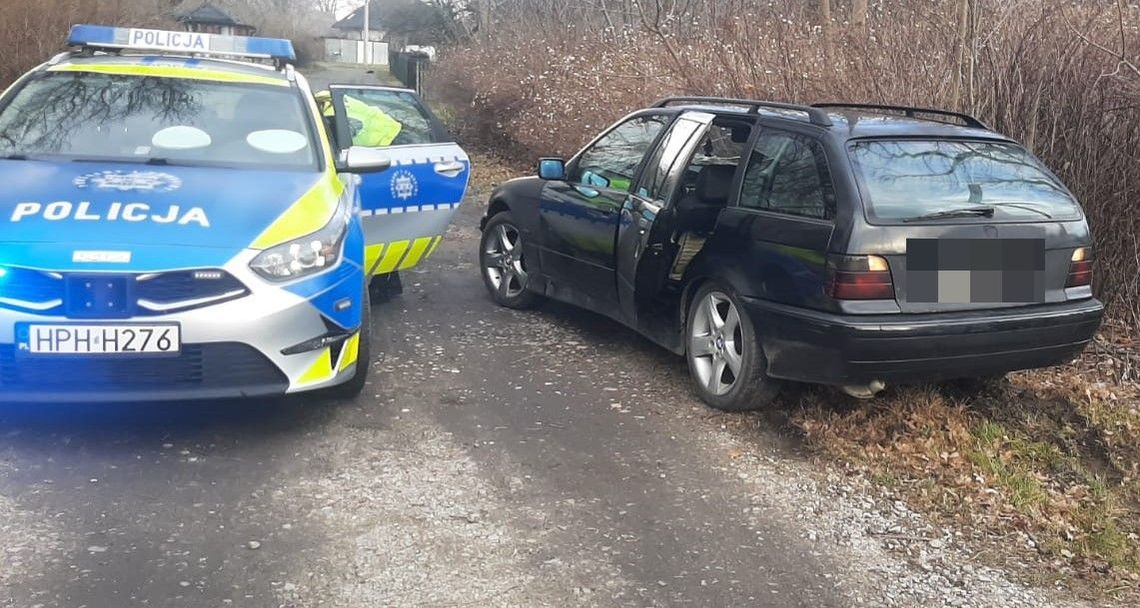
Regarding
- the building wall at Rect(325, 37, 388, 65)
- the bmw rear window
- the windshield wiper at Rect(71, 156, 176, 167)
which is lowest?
the building wall at Rect(325, 37, 388, 65)

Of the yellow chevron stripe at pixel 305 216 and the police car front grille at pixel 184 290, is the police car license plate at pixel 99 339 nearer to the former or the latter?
the police car front grille at pixel 184 290

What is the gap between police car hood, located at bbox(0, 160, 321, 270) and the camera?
168 inches

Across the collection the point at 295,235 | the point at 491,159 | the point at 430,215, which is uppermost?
the point at 295,235

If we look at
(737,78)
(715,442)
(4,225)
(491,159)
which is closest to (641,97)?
(737,78)

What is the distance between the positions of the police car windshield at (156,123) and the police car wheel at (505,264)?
7.18ft

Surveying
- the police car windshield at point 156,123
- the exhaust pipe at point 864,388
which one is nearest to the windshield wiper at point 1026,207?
the exhaust pipe at point 864,388

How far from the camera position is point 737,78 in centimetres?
1070

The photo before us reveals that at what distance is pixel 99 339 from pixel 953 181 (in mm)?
3800

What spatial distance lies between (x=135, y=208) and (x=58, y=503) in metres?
1.32

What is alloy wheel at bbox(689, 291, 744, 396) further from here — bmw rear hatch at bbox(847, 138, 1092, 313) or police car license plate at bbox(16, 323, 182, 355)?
police car license plate at bbox(16, 323, 182, 355)

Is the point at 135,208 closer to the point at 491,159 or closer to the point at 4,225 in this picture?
the point at 4,225

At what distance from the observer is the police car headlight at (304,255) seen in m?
4.49

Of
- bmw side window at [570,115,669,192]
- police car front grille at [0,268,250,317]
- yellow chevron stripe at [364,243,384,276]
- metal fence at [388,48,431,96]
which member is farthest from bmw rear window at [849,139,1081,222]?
metal fence at [388,48,431,96]

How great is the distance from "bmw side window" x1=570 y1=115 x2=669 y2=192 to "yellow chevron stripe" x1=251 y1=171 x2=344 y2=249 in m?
1.92
